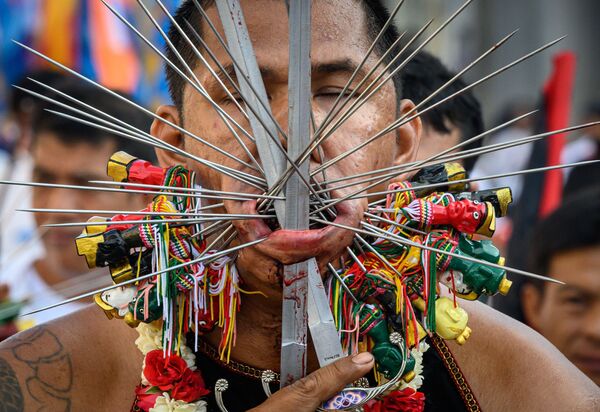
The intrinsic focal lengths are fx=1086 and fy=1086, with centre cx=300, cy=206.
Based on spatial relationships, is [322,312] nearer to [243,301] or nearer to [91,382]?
[243,301]

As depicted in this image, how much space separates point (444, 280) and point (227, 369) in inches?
25.5

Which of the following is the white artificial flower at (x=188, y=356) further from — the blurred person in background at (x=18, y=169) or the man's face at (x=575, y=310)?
the blurred person in background at (x=18, y=169)

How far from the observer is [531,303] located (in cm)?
479

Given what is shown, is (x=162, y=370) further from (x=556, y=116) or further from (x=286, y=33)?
(x=556, y=116)

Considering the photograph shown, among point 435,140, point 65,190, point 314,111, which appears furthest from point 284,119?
point 65,190

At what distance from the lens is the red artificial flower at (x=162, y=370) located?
2595mm

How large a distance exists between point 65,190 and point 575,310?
2.36m

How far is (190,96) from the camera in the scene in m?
2.67

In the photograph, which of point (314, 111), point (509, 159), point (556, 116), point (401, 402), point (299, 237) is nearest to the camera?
point (299, 237)

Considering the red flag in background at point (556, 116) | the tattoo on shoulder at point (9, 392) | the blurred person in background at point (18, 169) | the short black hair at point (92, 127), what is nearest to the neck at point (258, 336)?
the tattoo on shoulder at point (9, 392)

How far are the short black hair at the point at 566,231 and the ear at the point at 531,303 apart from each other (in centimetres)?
4

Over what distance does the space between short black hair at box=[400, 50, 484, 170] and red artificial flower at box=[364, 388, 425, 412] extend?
2011 mm

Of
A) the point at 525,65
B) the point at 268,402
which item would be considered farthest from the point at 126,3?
the point at 525,65

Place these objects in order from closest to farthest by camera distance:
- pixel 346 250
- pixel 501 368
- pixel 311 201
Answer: pixel 311 201, pixel 346 250, pixel 501 368
